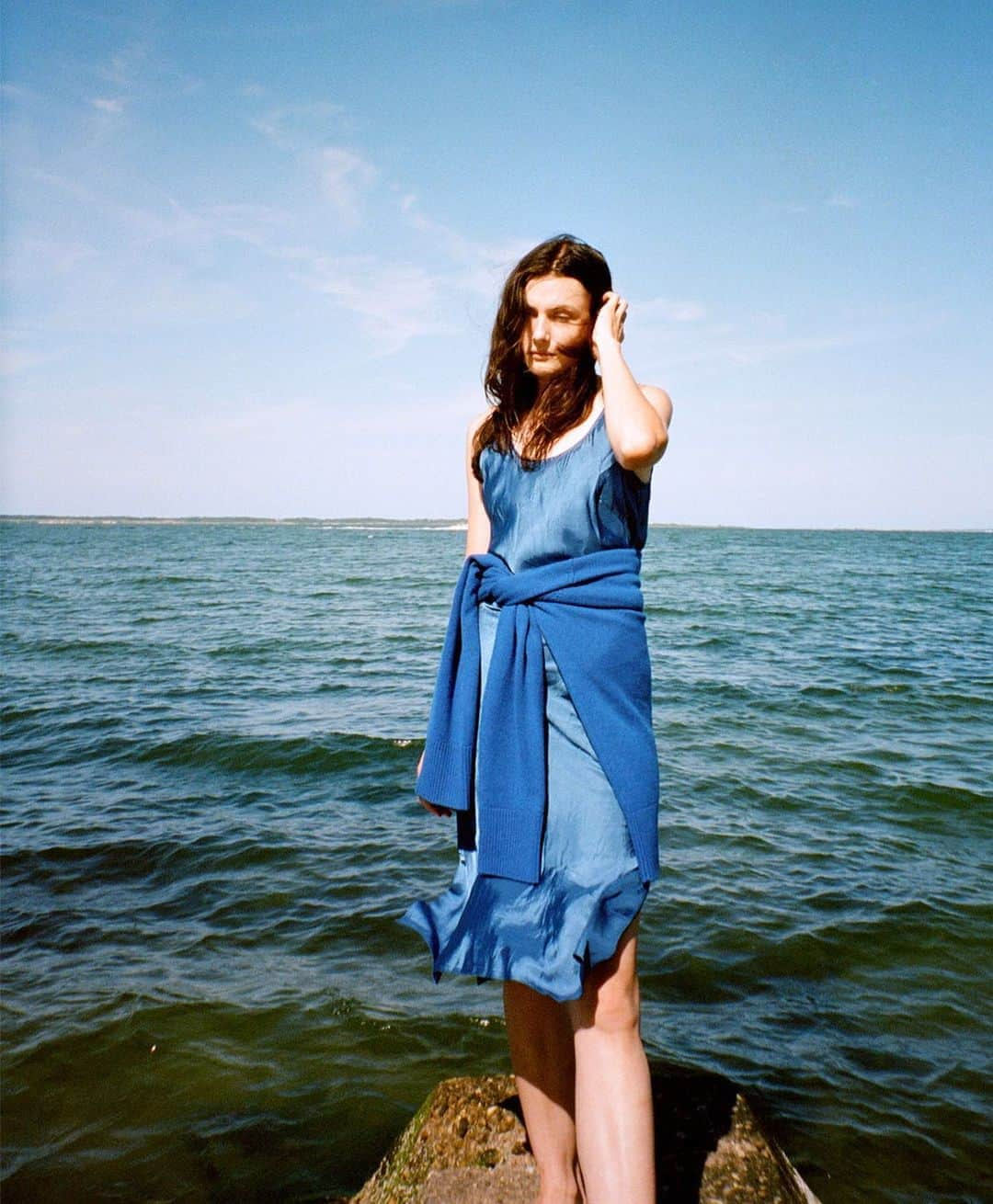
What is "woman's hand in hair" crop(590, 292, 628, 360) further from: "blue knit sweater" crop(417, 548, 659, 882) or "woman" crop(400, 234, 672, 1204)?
"blue knit sweater" crop(417, 548, 659, 882)

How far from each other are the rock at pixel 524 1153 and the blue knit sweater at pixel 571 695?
4.32 ft

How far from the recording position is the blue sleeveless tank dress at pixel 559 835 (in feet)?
6.90

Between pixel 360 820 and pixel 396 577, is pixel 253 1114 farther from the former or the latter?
pixel 396 577

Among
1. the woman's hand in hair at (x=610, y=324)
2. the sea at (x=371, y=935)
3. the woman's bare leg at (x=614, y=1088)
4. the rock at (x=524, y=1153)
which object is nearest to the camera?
the woman's bare leg at (x=614, y=1088)

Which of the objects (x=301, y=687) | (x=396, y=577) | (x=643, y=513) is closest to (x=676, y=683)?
(x=301, y=687)

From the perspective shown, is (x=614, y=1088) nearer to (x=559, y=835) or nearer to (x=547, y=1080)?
(x=547, y=1080)

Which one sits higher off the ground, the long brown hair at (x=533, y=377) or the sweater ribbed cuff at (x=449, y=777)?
the long brown hair at (x=533, y=377)

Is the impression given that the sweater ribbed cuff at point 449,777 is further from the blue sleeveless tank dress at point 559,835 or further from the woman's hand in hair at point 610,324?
the woman's hand in hair at point 610,324

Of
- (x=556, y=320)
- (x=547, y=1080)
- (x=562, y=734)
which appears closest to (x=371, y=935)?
(x=547, y=1080)

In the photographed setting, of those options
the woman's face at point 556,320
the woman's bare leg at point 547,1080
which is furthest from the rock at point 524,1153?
the woman's face at point 556,320

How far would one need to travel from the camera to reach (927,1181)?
11.8 ft

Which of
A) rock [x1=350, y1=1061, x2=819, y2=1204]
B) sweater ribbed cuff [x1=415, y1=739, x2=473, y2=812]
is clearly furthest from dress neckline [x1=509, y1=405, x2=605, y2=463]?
rock [x1=350, y1=1061, x2=819, y2=1204]

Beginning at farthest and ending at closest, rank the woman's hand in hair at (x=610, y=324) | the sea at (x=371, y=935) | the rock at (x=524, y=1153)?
the sea at (x=371, y=935) < the rock at (x=524, y=1153) < the woman's hand in hair at (x=610, y=324)

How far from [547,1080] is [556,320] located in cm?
219
